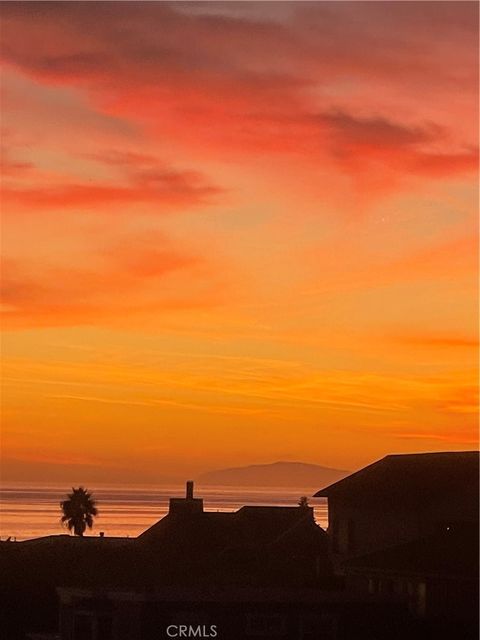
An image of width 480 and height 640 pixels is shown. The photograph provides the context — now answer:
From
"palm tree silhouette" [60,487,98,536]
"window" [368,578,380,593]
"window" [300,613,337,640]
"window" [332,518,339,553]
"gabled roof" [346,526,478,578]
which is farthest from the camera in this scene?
"palm tree silhouette" [60,487,98,536]

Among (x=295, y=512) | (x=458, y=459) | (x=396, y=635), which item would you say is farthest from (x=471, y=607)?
(x=295, y=512)

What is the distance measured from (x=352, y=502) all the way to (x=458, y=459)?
6.79 m

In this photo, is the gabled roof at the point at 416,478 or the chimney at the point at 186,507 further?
the chimney at the point at 186,507

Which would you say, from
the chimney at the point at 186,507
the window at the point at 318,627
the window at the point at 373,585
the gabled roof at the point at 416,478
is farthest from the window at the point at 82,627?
the gabled roof at the point at 416,478

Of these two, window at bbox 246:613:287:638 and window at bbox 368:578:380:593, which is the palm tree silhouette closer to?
window at bbox 368:578:380:593

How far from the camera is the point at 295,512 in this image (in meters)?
84.9

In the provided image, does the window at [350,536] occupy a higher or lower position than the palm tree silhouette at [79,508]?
lower

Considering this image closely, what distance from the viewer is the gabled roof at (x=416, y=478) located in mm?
75250

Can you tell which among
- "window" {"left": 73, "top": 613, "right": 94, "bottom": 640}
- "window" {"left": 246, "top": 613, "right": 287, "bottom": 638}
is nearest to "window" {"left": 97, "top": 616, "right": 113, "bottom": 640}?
"window" {"left": 73, "top": 613, "right": 94, "bottom": 640}

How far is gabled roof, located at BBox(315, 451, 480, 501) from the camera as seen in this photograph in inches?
2963

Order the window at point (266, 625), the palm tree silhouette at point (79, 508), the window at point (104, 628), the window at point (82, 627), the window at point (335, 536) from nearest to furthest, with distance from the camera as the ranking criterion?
the window at point (104, 628)
the window at point (266, 625)
the window at point (82, 627)
the window at point (335, 536)
the palm tree silhouette at point (79, 508)

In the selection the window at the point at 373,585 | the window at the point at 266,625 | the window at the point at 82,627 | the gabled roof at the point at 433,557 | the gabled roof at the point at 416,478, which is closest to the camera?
the window at the point at 266,625

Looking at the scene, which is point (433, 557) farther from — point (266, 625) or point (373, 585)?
point (266, 625)

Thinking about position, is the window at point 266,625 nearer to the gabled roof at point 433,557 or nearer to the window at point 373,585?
the gabled roof at point 433,557
